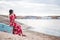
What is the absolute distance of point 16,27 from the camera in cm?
202

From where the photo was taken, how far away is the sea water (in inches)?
79.0

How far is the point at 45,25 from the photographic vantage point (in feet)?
6.66

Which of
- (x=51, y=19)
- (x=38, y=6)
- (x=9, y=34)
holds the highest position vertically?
(x=38, y=6)

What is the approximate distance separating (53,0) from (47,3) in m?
0.09

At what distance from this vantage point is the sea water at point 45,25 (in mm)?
2008

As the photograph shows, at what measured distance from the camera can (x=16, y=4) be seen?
2020 mm

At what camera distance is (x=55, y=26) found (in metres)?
2.02

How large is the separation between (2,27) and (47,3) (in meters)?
0.64

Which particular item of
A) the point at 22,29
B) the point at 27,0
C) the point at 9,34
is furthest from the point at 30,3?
the point at 9,34

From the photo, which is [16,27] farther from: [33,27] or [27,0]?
[27,0]

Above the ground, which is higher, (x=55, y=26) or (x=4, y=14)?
(x=4, y=14)

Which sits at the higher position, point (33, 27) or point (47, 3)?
point (47, 3)

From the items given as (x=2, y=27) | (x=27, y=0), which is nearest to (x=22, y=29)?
(x=2, y=27)

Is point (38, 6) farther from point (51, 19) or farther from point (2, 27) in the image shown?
point (2, 27)
